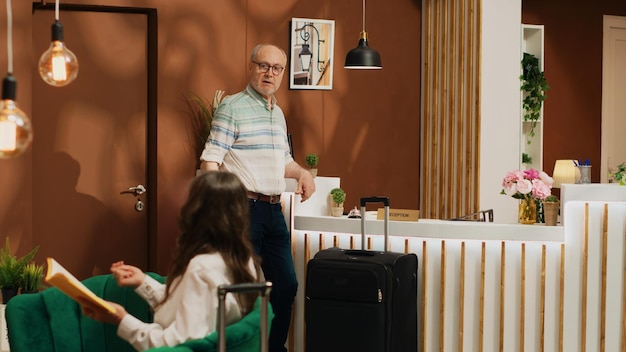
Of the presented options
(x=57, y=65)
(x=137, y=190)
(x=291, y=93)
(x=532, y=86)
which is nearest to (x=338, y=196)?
(x=291, y=93)

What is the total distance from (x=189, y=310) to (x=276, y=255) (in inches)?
90.5

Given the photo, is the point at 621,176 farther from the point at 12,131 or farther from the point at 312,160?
the point at 12,131

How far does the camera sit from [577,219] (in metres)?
4.91

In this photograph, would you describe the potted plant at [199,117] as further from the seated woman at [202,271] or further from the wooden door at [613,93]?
the wooden door at [613,93]

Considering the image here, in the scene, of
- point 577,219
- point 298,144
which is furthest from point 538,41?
point 577,219

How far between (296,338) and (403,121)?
233 cm

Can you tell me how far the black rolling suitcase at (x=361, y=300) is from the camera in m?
4.73

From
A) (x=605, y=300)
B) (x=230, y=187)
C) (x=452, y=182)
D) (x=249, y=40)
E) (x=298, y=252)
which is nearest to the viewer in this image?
(x=230, y=187)

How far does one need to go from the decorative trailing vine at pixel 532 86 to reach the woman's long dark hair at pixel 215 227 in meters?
5.05

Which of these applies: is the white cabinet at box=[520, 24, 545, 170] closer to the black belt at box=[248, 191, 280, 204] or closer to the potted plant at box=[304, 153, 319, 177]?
the potted plant at box=[304, 153, 319, 177]

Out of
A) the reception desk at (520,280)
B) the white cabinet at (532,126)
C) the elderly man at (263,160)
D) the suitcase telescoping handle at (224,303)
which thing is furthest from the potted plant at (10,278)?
the white cabinet at (532,126)

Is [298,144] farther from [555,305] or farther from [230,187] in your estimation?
[230,187]

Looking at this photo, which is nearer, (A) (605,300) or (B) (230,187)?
(B) (230,187)

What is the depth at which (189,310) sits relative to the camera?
2932 mm
